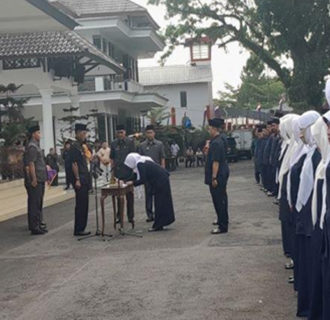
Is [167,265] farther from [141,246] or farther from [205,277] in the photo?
[141,246]

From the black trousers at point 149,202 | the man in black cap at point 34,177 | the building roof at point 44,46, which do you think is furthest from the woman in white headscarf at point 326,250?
the building roof at point 44,46

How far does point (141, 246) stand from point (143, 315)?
358cm

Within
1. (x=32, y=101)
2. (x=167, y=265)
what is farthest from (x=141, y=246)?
(x=32, y=101)

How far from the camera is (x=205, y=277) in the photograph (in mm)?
7332

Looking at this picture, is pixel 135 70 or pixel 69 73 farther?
pixel 135 70

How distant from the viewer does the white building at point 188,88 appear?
54.2 meters

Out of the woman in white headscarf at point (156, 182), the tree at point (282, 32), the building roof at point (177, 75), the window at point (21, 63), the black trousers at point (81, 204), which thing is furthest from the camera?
the building roof at point (177, 75)

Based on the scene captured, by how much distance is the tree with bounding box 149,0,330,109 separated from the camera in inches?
1118

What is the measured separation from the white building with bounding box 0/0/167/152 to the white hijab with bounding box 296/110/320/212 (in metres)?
7.53

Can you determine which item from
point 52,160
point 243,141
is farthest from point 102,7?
point 52,160

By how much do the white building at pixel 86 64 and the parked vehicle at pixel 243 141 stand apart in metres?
5.43

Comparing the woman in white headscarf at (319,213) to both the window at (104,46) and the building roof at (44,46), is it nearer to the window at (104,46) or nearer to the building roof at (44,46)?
the building roof at (44,46)

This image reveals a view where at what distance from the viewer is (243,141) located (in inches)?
1495

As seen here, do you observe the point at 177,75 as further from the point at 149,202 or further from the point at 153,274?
the point at 153,274
